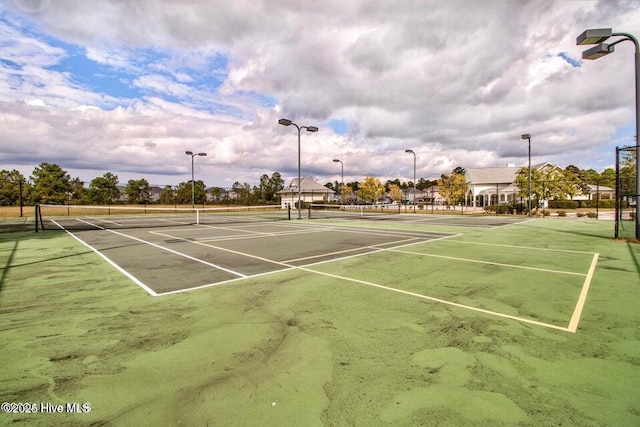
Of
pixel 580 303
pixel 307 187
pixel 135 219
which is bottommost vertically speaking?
pixel 580 303

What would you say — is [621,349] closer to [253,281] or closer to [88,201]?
[253,281]

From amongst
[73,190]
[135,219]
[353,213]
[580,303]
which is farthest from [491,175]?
[73,190]

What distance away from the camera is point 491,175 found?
7288cm

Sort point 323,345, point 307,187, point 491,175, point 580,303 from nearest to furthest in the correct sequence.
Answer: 1. point 323,345
2. point 580,303
3. point 491,175
4. point 307,187

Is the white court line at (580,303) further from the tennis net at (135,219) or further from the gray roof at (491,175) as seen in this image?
the gray roof at (491,175)

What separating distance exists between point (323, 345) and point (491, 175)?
263 feet

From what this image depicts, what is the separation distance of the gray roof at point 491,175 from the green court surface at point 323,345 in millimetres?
70154

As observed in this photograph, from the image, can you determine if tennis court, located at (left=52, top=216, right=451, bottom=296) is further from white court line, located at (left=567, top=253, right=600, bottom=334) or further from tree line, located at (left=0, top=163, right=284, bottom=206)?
tree line, located at (left=0, top=163, right=284, bottom=206)

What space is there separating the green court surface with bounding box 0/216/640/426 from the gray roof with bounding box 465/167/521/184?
230ft

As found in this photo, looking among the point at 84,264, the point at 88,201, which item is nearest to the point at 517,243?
the point at 84,264

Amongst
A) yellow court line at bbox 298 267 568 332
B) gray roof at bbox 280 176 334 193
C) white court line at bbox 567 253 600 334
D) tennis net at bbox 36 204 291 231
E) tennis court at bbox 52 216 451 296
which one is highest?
gray roof at bbox 280 176 334 193

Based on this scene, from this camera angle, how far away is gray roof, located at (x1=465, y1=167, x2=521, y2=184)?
7119cm

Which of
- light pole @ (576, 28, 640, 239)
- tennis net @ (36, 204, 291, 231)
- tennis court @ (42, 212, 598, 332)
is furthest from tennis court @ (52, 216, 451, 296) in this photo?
tennis net @ (36, 204, 291, 231)

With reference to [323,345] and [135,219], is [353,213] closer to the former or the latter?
[135,219]
